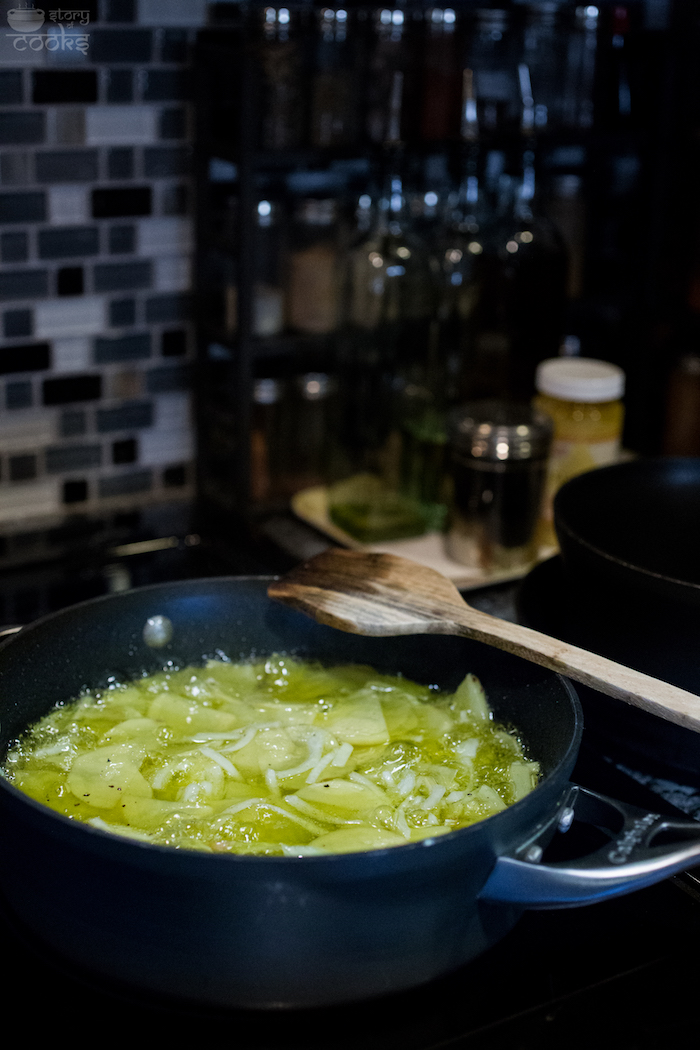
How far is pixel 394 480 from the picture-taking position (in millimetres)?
1617

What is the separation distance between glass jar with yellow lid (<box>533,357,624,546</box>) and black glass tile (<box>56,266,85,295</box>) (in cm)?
64

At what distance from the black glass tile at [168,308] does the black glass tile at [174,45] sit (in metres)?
0.31

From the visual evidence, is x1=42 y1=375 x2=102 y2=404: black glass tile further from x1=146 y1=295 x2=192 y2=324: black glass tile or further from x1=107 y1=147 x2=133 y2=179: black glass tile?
x1=107 y1=147 x2=133 y2=179: black glass tile

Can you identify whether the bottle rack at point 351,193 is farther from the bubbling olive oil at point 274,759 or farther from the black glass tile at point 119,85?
the bubbling olive oil at point 274,759

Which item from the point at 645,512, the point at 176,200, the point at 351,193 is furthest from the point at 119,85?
the point at 645,512

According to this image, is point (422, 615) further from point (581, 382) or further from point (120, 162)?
point (120, 162)

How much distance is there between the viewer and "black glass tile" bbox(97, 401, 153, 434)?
5.24ft

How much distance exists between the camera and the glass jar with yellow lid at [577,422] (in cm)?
153

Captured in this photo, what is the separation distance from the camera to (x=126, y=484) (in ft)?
5.44

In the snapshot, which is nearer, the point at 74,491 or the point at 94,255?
the point at 94,255

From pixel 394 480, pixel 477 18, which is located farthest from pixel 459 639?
pixel 477 18

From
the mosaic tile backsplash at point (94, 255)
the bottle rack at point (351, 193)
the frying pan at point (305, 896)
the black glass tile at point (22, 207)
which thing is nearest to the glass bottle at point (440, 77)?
the bottle rack at point (351, 193)

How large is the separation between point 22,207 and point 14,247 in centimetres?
5

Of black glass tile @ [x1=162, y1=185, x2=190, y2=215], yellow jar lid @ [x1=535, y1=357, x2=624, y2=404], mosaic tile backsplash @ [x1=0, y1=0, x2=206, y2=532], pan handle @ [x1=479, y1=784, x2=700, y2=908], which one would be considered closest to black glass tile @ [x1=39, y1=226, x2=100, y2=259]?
mosaic tile backsplash @ [x1=0, y1=0, x2=206, y2=532]
